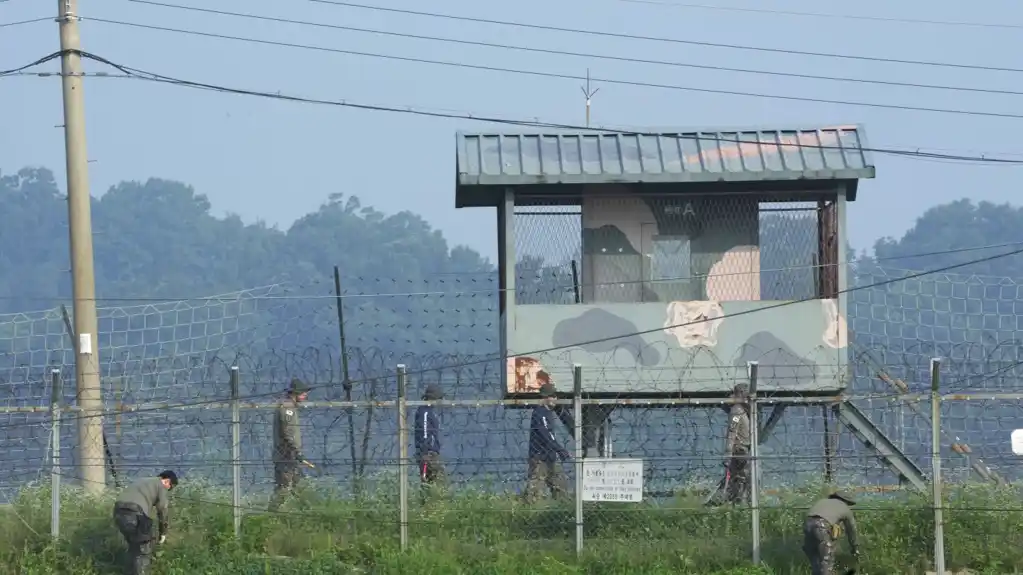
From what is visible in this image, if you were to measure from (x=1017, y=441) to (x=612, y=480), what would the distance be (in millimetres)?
3346

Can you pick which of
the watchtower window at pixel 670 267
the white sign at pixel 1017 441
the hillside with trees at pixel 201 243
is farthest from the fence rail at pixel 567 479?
the hillside with trees at pixel 201 243

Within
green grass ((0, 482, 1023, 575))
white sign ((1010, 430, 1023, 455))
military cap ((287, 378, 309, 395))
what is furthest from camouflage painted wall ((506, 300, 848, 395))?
white sign ((1010, 430, 1023, 455))

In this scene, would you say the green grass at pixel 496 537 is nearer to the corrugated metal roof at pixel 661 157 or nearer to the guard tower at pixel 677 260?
the guard tower at pixel 677 260

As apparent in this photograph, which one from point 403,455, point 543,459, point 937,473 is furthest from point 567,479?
point 937,473

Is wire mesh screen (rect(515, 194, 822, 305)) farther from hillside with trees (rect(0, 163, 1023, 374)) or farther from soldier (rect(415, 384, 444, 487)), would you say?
hillside with trees (rect(0, 163, 1023, 374))

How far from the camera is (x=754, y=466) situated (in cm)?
1451

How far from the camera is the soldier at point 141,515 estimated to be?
47.1ft

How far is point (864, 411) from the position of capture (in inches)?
669

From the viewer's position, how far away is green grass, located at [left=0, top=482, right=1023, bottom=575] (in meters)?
14.5

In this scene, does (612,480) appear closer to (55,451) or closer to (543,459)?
(543,459)

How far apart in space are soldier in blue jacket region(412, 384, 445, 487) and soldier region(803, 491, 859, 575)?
316 centimetres

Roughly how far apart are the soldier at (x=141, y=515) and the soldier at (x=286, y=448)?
0.95 metres

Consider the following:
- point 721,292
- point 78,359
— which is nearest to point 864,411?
point 721,292

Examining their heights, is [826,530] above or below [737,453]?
below
